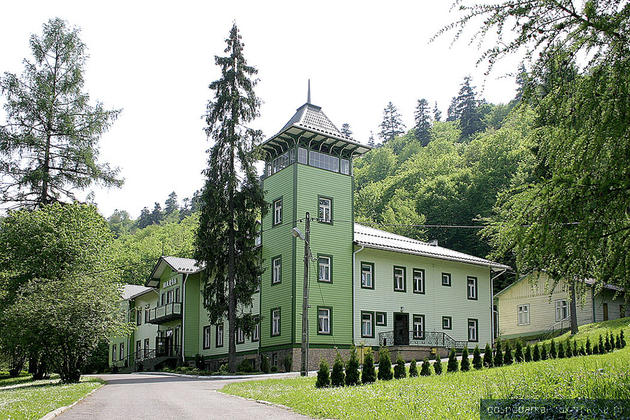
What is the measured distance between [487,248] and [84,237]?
36.5 metres

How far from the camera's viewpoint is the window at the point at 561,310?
141ft

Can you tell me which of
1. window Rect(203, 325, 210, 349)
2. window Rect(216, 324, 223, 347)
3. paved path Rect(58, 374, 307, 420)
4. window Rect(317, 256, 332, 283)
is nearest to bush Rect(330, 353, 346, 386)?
paved path Rect(58, 374, 307, 420)

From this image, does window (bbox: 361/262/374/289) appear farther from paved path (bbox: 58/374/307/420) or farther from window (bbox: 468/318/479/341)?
paved path (bbox: 58/374/307/420)

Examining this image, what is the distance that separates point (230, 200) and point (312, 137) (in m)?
6.26

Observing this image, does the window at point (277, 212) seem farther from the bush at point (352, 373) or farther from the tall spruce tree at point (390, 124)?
the tall spruce tree at point (390, 124)

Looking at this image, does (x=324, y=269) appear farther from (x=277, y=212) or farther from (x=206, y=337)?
(x=206, y=337)

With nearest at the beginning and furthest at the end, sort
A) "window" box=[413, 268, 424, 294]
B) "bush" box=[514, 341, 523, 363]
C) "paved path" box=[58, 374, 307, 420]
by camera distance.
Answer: "paved path" box=[58, 374, 307, 420], "bush" box=[514, 341, 523, 363], "window" box=[413, 268, 424, 294]

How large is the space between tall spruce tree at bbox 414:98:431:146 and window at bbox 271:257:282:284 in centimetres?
7404

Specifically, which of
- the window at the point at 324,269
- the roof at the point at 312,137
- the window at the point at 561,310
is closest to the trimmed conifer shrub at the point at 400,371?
the window at the point at 324,269

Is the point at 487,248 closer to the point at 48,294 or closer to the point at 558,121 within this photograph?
the point at 48,294

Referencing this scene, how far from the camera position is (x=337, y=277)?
3350 cm

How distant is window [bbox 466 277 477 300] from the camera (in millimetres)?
38688

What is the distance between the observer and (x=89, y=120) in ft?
118

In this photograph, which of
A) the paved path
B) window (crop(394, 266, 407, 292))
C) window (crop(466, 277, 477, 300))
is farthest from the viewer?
window (crop(466, 277, 477, 300))
